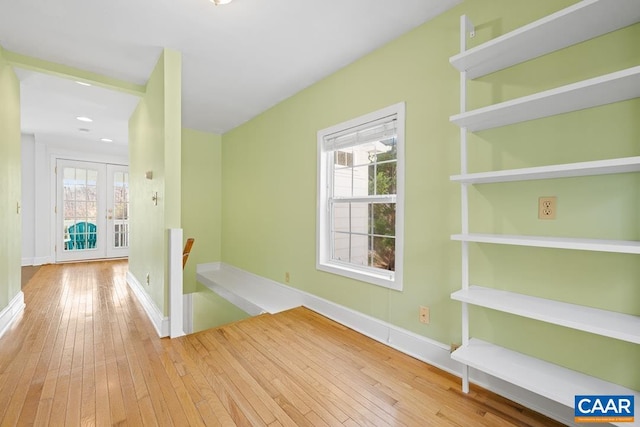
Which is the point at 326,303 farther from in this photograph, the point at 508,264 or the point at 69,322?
the point at 69,322

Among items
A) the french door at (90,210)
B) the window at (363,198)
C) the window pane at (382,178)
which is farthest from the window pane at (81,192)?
the window pane at (382,178)

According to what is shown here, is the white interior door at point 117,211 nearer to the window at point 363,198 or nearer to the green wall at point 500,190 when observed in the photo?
the green wall at point 500,190

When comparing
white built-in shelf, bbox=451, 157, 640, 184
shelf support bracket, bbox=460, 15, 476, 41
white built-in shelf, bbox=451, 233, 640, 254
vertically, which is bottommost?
white built-in shelf, bbox=451, 233, 640, 254

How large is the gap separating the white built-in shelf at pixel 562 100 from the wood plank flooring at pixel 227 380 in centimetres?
164

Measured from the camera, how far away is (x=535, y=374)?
4.76ft

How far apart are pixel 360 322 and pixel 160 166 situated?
2.30 metres

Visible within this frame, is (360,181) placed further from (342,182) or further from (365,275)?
(365,275)

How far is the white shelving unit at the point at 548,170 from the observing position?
1225 mm

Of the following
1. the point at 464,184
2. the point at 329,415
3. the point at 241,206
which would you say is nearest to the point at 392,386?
the point at 329,415

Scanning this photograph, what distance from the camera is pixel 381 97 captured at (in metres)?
2.42

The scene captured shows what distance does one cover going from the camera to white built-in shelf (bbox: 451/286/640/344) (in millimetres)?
1181

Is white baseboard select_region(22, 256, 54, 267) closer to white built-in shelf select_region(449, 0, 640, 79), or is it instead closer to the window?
the window

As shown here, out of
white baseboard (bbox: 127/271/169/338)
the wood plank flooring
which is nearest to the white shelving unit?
the wood plank flooring

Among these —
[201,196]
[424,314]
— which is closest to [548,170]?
[424,314]
